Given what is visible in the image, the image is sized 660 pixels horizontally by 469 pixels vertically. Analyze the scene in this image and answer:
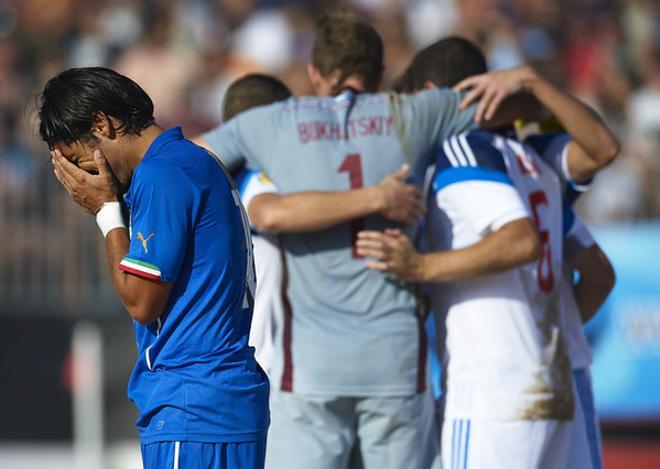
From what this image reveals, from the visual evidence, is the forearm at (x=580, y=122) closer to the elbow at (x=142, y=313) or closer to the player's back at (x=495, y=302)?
the player's back at (x=495, y=302)

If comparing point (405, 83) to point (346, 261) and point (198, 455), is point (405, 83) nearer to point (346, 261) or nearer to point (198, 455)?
point (346, 261)

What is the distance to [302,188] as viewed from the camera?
457 cm

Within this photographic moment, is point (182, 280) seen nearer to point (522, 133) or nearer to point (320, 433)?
point (320, 433)

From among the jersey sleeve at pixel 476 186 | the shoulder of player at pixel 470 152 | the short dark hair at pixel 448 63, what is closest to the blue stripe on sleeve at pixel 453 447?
the jersey sleeve at pixel 476 186

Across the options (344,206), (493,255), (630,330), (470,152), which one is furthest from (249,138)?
(630,330)

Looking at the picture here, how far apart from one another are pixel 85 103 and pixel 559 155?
2.22 metres

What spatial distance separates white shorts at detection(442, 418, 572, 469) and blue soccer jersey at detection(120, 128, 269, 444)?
3.78 ft

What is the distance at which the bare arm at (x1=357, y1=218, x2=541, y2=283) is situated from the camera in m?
4.29

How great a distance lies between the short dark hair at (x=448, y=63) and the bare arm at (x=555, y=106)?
136mm

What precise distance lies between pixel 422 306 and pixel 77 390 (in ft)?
19.9

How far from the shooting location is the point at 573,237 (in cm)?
498

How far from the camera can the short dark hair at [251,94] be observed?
5086 millimetres

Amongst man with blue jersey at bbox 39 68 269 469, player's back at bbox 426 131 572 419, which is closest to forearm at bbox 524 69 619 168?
player's back at bbox 426 131 572 419

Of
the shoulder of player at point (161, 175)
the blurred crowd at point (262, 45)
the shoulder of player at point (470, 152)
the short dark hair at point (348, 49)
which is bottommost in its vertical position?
the shoulder of player at point (161, 175)
